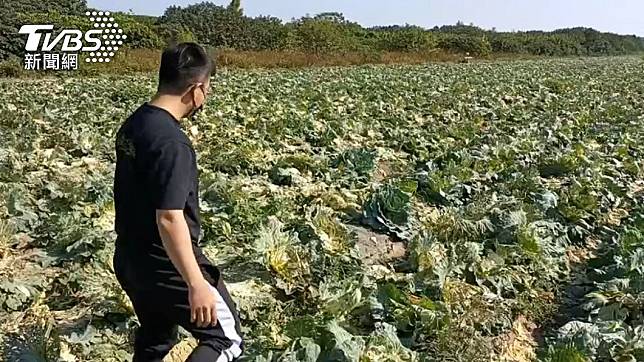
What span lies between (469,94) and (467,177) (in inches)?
421

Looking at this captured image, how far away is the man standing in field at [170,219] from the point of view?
90.0 inches

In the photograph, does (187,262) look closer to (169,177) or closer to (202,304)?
(202,304)

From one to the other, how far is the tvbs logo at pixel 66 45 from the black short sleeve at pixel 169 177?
77.8 ft

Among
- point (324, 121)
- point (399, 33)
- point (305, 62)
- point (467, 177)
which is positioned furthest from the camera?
point (399, 33)

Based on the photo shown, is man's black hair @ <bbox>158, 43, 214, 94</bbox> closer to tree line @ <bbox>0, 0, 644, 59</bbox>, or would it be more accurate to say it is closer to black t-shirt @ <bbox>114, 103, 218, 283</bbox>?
black t-shirt @ <bbox>114, 103, 218, 283</bbox>

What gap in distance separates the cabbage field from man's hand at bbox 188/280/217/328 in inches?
32.6

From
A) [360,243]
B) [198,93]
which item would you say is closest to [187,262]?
[198,93]

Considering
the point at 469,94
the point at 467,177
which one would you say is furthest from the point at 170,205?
the point at 469,94

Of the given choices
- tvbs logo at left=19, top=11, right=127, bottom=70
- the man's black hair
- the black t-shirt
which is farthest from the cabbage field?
tvbs logo at left=19, top=11, right=127, bottom=70

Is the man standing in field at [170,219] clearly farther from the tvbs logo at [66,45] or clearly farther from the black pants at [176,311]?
the tvbs logo at [66,45]

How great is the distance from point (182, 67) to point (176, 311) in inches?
35.4

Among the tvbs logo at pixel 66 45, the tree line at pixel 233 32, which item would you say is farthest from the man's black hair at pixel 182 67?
the tvbs logo at pixel 66 45

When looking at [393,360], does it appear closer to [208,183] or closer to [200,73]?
[200,73]

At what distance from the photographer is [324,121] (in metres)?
11.0
